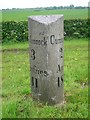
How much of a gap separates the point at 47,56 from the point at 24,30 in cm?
1162

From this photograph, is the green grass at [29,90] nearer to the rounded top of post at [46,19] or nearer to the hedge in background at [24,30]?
the rounded top of post at [46,19]

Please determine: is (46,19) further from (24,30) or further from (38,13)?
(38,13)

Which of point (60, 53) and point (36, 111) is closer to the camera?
point (36, 111)

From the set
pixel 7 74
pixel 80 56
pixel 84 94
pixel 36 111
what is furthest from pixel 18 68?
pixel 36 111

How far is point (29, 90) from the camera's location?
7.49 meters

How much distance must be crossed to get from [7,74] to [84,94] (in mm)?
3264

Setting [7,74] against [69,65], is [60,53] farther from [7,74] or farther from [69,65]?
[69,65]

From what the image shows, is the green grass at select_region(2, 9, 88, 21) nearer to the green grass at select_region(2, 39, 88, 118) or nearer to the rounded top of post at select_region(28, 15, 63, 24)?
the green grass at select_region(2, 39, 88, 118)

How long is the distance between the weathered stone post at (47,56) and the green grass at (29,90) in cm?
29

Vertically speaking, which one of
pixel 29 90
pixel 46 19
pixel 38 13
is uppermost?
A: pixel 38 13

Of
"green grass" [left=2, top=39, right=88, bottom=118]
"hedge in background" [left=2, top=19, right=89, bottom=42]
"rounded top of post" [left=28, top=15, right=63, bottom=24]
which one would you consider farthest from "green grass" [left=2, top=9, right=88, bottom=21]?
"rounded top of post" [left=28, top=15, right=63, bottom=24]

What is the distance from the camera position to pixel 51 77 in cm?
645

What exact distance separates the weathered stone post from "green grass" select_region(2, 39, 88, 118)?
286 millimetres

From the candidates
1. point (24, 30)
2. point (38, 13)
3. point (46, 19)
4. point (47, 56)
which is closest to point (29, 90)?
point (47, 56)
